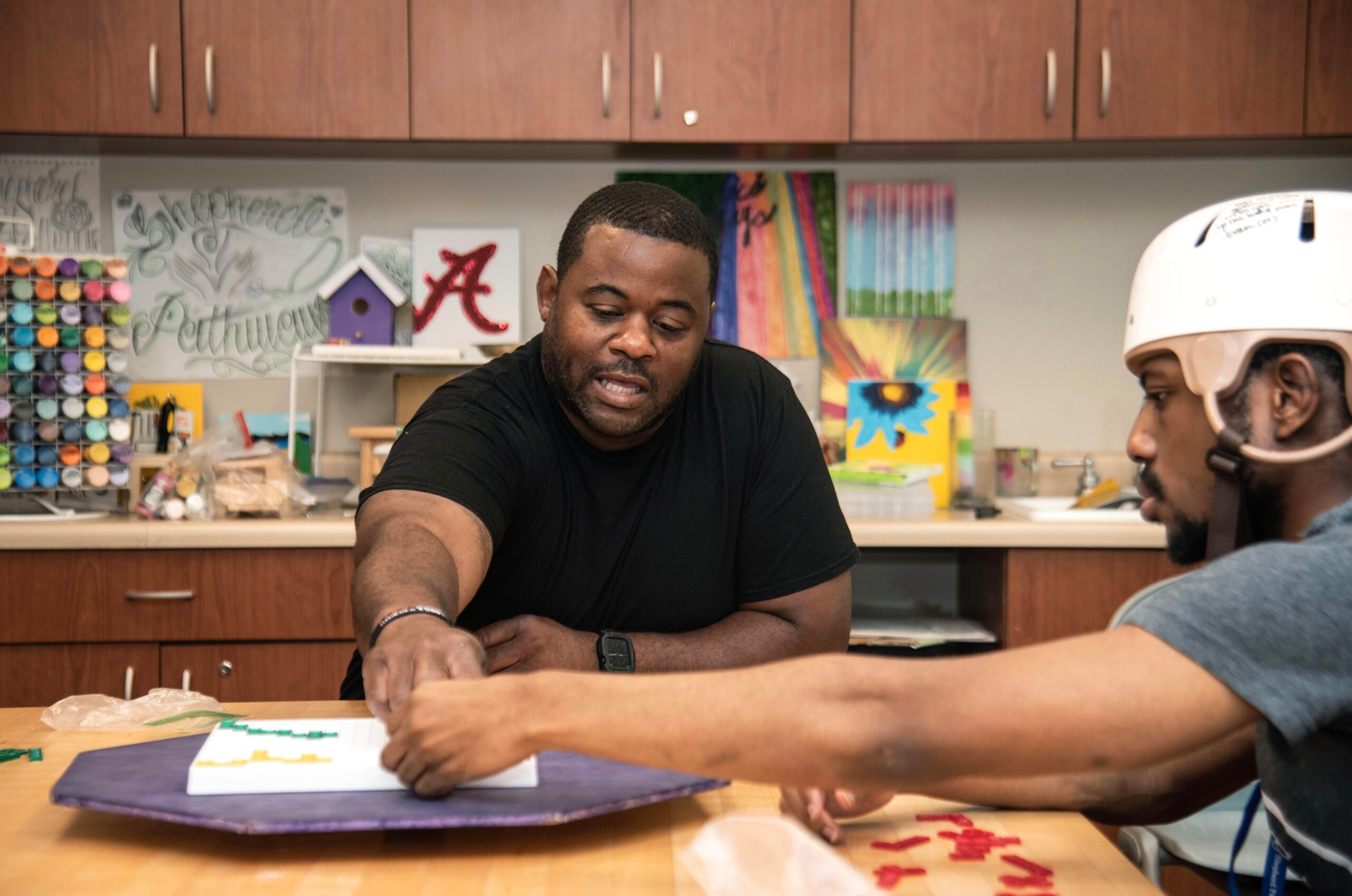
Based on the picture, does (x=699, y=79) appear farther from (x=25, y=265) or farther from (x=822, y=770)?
(x=822, y=770)

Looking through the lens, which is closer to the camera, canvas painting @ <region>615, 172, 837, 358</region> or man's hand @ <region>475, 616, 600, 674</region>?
man's hand @ <region>475, 616, 600, 674</region>

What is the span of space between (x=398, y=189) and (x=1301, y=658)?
2682 millimetres

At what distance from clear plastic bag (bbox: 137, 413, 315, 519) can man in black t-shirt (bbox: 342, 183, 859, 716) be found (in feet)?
3.56

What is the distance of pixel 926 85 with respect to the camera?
265 cm

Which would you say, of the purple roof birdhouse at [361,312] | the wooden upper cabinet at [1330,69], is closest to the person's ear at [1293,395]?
the wooden upper cabinet at [1330,69]

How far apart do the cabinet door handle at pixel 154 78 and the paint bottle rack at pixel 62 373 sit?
37 cm

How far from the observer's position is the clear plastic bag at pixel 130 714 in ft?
3.91

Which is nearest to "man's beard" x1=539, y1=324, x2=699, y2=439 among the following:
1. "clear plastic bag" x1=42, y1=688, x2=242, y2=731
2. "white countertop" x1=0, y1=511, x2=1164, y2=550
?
"clear plastic bag" x1=42, y1=688, x2=242, y2=731

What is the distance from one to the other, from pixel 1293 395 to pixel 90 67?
2.62m

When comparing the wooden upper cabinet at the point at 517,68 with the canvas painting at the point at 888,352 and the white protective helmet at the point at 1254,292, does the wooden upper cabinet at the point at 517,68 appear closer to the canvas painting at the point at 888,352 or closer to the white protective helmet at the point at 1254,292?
the canvas painting at the point at 888,352

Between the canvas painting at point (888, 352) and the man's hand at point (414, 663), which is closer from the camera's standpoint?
the man's hand at point (414, 663)

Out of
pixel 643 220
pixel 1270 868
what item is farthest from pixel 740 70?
pixel 1270 868

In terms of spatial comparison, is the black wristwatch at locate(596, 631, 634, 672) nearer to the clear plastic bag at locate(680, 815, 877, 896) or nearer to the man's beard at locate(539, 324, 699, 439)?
the man's beard at locate(539, 324, 699, 439)

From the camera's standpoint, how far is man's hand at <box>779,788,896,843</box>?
92 centimetres
